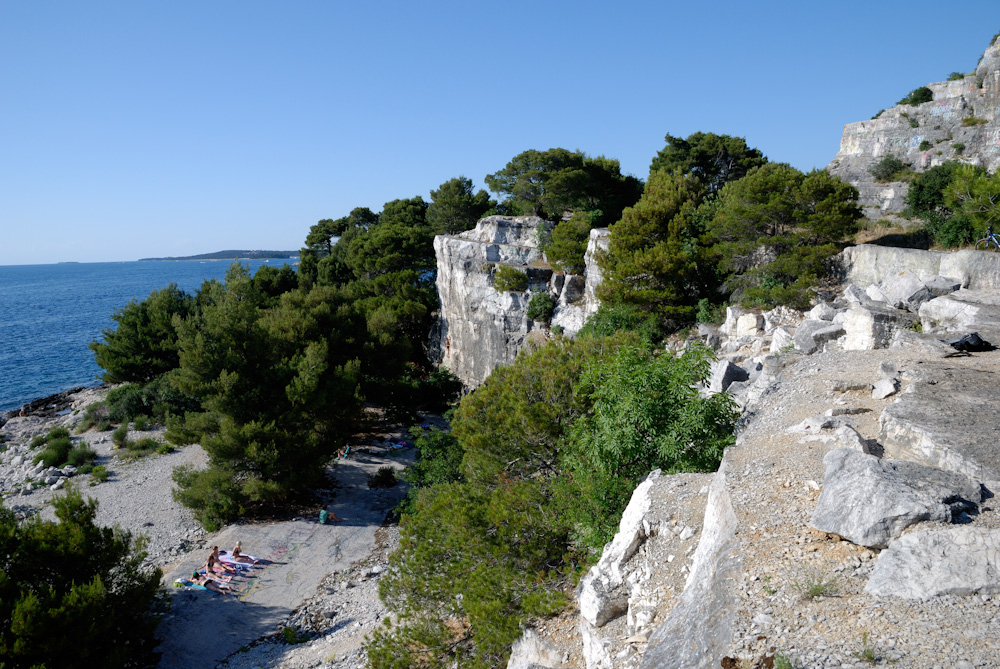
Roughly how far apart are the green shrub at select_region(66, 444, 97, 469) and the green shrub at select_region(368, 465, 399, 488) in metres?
14.8

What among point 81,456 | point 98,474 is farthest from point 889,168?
point 81,456

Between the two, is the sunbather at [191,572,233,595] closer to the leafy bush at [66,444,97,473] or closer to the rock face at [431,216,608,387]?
the leafy bush at [66,444,97,473]

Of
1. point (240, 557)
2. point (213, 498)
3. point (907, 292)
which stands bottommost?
point (240, 557)

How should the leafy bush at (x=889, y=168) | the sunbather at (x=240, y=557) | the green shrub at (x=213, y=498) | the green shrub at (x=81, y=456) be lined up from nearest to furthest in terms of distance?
the sunbather at (x=240, y=557) < the green shrub at (x=213, y=498) < the green shrub at (x=81, y=456) < the leafy bush at (x=889, y=168)

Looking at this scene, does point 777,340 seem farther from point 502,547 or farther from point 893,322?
point 502,547

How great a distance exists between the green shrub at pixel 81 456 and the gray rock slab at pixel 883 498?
105ft

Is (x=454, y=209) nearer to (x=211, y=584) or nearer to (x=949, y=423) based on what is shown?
(x=211, y=584)

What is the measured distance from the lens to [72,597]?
36.6ft

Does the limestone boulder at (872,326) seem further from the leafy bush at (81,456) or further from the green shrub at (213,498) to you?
the leafy bush at (81,456)

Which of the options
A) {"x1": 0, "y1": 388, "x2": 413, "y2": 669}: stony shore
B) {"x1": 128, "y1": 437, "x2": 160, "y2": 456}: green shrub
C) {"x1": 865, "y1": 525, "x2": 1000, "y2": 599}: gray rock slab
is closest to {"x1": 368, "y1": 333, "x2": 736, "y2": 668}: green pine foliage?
{"x1": 0, "y1": 388, "x2": 413, "y2": 669}: stony shore

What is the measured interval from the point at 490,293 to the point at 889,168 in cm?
2266

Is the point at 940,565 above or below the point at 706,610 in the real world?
above

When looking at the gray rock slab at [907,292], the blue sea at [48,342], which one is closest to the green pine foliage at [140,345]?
the blue sea at [48,342]

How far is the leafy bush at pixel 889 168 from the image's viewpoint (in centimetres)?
2822
